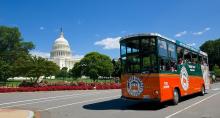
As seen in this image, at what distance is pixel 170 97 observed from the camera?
16.5m

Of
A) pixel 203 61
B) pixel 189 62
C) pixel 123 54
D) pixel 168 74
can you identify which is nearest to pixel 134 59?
pixel 123 54

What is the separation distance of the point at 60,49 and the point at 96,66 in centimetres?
6957

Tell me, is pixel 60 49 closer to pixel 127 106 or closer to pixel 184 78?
pixel 184 78

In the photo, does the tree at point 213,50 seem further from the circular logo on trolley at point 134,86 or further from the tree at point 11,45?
the circular logo on trolley at point 134,86

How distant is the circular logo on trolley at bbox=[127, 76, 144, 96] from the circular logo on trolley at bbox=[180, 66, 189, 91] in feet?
12.1

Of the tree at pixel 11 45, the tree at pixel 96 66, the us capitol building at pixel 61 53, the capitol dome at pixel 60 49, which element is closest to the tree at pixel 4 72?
the tree at pixel 11 45

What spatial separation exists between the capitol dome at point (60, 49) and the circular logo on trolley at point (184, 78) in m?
153

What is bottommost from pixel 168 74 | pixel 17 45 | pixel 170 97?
pixel 170 97

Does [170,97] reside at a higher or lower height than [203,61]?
lower

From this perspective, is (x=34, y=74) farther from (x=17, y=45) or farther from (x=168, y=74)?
(x=17, y=45)

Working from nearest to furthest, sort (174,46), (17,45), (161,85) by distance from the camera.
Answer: (161,85) < (174,46) < (17,45)

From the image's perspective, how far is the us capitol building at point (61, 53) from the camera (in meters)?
169

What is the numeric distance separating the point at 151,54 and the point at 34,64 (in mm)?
41944

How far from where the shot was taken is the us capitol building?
16925 centimetres
